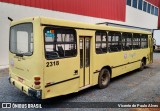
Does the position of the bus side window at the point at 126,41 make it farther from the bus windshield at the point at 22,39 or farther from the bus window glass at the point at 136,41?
the bus windshield at the point at 22,39

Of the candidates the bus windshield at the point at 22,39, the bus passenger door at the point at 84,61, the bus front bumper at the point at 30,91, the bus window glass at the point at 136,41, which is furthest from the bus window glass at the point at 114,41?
the bus front bumper at the point at 30,91

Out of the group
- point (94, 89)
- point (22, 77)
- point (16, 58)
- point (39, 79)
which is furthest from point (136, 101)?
point (16, 58)

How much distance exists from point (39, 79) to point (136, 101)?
348 cm

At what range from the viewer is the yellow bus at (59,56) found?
5.31m

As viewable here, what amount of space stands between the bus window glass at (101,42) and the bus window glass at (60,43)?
1.46 meters

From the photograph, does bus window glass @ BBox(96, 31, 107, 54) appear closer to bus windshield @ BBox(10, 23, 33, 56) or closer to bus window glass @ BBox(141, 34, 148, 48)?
bus windshield @ BBox(10, 23, 33, 56)

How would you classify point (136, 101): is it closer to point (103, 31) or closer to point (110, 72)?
point (110, 72)

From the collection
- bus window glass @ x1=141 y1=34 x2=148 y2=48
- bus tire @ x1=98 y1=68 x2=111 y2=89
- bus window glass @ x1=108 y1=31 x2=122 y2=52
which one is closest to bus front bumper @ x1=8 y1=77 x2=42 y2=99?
bus tire @ x1=98 y1=68 x2=111 y2=89

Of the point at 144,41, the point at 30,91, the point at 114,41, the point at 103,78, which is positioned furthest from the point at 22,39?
the point at 144,41

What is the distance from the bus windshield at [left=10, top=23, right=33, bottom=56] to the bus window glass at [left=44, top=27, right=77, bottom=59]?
515mm

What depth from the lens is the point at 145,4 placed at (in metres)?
31.7

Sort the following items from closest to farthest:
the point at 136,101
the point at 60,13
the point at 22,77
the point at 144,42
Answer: the point at 22,77
the point at 136,101
the point at 144,42
the point at 60,13

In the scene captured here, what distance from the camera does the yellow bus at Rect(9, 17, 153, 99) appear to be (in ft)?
17.4

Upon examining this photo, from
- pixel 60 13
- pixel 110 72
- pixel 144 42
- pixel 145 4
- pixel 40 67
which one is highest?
pixel 145 4
